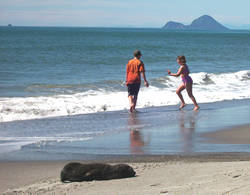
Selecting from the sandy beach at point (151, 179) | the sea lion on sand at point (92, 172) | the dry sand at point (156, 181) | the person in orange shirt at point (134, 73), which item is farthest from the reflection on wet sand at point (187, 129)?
the sea lion on sand at point (92, 172)

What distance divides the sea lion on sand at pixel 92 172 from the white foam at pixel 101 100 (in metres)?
6.53

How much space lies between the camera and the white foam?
13.4 m

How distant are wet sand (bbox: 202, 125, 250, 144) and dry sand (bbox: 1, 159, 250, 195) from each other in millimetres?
2477

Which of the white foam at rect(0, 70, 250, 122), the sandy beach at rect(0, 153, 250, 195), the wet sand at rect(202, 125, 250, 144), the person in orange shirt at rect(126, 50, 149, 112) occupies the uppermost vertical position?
the person in orange shirt at rect(126, 50, 149, 112)

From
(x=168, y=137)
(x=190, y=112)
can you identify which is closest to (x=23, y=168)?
(x=168, y=137)

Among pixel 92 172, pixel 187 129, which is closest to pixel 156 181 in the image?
pixel 92 172

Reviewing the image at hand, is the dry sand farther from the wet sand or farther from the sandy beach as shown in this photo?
the wet sand

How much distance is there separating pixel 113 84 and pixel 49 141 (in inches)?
448

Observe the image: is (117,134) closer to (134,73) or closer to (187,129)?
(187,129)

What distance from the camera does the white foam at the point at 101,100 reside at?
43.8ft

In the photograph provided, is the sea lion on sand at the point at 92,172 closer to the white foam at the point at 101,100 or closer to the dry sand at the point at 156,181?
the dry sand at the point at 156,181

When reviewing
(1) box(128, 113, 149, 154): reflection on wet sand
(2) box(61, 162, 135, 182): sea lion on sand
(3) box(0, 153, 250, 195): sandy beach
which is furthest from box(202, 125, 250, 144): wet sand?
(2) box(61, 162, 135, 182): sea lion on sand

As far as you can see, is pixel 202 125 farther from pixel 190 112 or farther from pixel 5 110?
pixel 5 110

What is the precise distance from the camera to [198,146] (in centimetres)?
877
